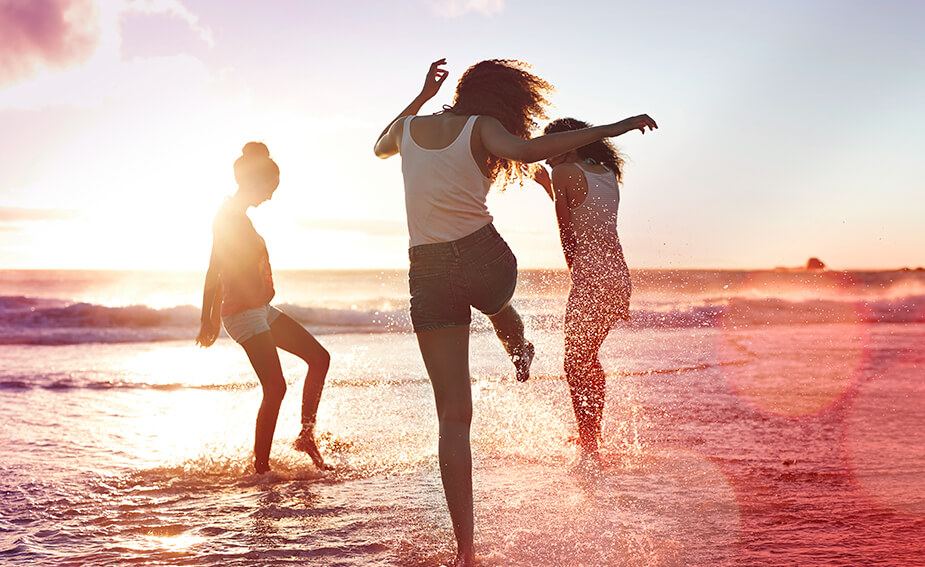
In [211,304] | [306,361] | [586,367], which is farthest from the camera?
[586,367]

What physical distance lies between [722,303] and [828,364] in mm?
16018

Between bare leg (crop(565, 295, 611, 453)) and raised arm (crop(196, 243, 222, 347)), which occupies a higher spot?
raised arm (crop(196, 243, 222, 347))

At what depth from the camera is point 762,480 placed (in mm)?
4906

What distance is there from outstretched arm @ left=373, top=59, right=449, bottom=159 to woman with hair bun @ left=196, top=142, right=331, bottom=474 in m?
1.63

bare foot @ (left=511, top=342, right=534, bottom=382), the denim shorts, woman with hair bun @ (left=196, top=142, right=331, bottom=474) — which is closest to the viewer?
the denim shorts

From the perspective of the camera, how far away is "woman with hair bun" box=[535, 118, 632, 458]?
562 centimetres

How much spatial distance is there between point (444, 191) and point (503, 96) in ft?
1.65

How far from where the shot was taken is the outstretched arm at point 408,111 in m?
3.77

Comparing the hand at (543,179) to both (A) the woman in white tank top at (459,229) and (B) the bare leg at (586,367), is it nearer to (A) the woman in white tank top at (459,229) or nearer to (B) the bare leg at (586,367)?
(B) the bare leg at (586,367)

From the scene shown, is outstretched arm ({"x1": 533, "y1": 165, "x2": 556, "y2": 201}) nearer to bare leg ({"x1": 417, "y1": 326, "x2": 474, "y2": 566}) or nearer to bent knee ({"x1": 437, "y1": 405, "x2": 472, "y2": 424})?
bare leg ({"x1": 417, "y1": 326, "x2": 474, "y2": 566})

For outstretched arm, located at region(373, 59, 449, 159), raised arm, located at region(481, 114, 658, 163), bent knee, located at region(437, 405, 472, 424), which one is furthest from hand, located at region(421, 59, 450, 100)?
bent knee, located at region(437, 405, 472, 424)

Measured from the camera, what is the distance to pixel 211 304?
17.5ft

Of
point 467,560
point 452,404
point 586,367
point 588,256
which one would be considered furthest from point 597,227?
point 467,560

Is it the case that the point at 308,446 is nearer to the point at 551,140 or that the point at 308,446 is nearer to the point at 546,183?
the point at 546,183
